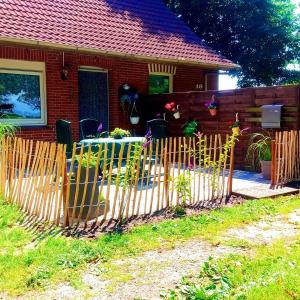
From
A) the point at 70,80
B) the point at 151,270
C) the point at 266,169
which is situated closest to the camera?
the point at 151,270

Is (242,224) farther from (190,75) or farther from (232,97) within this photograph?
(190,75)

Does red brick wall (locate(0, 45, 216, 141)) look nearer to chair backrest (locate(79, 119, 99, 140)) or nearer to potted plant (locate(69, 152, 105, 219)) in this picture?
chair backrest (locate(79, 119, 99, 140))

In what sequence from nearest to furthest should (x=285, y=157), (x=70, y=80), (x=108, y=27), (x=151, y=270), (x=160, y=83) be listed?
(x=151, y=270)
(x=285, y=157)
(x=70, y=80)
(x=108, y=27)
(x=160, y=83)

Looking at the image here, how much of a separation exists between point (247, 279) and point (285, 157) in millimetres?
4348

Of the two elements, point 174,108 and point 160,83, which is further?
point 160,83

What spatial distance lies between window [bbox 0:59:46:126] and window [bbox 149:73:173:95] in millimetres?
3614

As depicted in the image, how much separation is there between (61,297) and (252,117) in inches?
262

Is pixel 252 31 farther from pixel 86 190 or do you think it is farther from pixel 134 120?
pixel 86 190

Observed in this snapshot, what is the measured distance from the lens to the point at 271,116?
8250 millimetres

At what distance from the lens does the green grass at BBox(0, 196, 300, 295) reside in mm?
3400

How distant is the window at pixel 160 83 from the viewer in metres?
12.7

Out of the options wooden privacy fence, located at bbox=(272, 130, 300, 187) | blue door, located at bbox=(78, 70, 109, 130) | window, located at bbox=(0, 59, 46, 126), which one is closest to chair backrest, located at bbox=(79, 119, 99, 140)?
window, located at bbox=(0, 59, 46, 126)

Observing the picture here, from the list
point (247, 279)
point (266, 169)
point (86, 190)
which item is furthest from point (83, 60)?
point (247, 279)

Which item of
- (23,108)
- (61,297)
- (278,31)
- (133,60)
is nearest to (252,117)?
(133,60)
